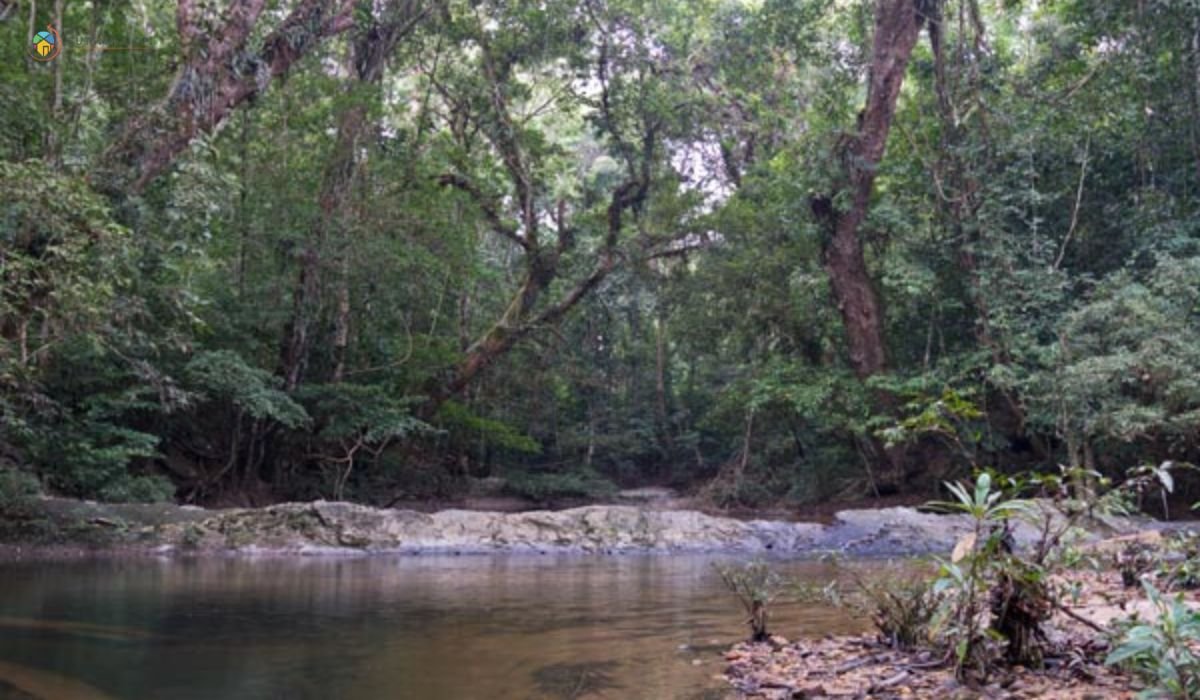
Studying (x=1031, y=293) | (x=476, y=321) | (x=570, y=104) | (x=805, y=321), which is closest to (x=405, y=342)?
(x=476, y=321)

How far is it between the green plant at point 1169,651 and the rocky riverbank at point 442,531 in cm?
830

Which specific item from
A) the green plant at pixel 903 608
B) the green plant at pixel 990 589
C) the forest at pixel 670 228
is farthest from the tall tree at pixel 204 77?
the green plant at pixel 990 589

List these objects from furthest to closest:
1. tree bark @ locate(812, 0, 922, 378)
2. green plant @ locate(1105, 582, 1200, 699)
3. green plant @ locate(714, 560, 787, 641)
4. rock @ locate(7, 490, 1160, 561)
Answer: tree bark @ locate(812, 0, 922, 378), rock @ locate(7, 490, 1160, 561), green plant @ locate(714, 560, 787, 641), green plant @ locate(1105, 582, 1200, 699)

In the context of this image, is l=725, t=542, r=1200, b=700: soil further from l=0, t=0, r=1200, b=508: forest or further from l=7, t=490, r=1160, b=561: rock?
l=0, t=0, r=1200, b=508: forest

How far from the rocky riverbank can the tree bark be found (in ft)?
12.7

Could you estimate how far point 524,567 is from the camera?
37.1 ft

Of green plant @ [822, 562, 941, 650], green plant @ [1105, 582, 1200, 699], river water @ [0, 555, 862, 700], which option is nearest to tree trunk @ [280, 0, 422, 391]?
river water @ [0, 555, 862, 700]

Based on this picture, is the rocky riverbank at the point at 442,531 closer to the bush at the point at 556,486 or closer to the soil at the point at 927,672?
the soil at the point at 927,672

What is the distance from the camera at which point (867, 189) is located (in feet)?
55.0

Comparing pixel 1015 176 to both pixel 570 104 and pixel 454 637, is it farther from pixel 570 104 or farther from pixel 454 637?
pixel 454 637

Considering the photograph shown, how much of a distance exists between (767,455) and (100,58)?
1591cm

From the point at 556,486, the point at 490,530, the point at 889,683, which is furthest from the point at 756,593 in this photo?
the point at 556,486

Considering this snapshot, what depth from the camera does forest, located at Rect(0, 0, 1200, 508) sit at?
1279 cm

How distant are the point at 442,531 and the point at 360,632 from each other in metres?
7.60
